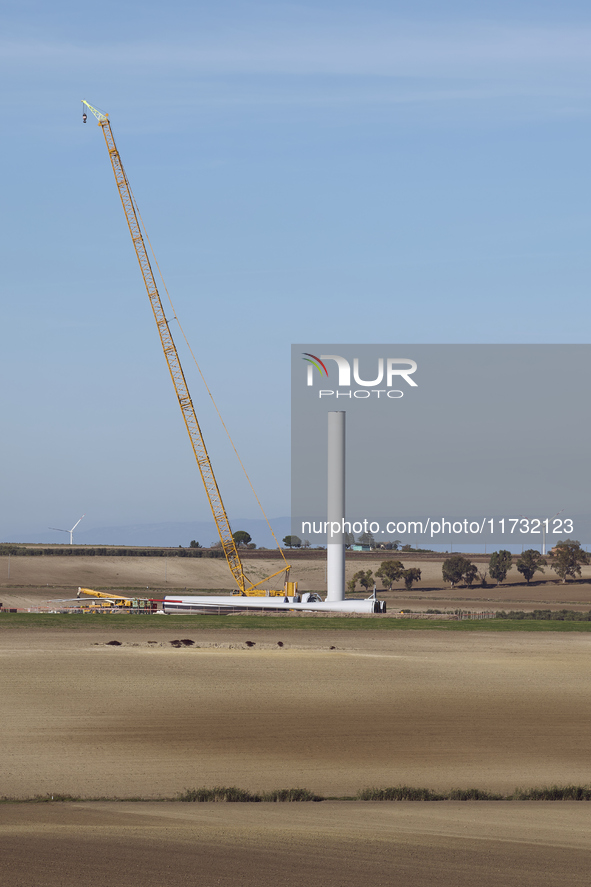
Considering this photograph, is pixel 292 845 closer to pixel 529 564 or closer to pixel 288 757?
pixel 288 757

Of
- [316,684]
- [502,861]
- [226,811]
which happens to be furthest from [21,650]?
[502,861]

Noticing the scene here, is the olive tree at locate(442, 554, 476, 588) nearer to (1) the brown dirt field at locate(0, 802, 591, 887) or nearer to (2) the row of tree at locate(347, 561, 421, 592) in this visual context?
(2) the row of tree at locate(347, 561, 421, 592)

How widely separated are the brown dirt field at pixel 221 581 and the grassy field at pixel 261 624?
2625cm

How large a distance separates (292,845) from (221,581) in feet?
400

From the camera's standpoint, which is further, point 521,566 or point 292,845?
point 521,566

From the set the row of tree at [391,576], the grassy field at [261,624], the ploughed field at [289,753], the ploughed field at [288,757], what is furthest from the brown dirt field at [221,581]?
the ploughed field at [288,757]

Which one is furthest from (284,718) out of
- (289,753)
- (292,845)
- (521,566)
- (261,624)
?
(521,566)

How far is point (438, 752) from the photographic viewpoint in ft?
84.8

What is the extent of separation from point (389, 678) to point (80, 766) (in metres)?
16.2

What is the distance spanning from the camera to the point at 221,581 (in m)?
137

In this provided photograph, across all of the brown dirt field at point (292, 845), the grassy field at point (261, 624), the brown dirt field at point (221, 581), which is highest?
the brown dirt field at point (221, 581)

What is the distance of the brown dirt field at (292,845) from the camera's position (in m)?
14.3

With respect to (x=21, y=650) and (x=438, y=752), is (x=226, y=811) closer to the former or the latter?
(x=438, y=752)

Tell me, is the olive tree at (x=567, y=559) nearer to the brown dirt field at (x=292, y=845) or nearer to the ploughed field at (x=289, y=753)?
the ploughed field at (x=289, y=753)
